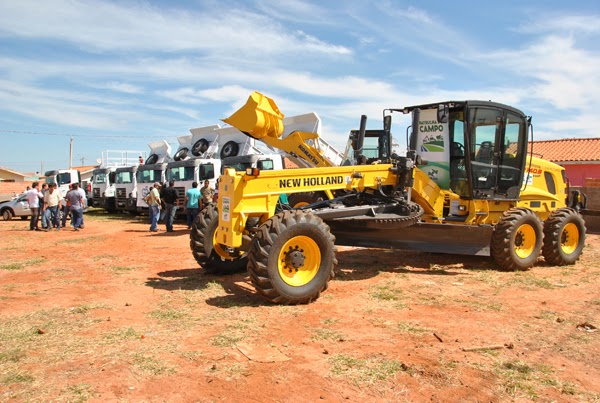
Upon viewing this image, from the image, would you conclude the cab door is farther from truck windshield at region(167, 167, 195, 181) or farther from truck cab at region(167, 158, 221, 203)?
truck windshield at region(167, 167, 195, 181)

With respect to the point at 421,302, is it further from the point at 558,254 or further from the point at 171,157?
the point at 171,157

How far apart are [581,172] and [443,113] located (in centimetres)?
→ 2389

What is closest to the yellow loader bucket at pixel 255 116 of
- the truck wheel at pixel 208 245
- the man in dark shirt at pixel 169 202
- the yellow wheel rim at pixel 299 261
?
the man in dark shirt at pixel 169 202

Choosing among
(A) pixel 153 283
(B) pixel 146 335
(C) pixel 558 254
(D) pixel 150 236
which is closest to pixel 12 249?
(D) pixel 150 236

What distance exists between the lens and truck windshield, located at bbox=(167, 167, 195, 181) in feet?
63.7

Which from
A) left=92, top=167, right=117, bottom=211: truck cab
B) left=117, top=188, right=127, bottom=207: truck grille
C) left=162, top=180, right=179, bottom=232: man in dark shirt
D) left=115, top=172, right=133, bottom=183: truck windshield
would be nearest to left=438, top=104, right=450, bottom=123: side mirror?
left=162, top=180, right=179, bottom=232: man in dark shirt

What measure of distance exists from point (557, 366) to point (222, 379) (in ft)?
9.65

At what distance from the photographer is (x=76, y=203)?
57.7 ft

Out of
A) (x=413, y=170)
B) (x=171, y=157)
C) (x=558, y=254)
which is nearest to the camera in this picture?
(x=413, y=170)

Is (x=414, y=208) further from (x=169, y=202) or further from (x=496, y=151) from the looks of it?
(x=169, y=202)

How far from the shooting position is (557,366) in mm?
4637

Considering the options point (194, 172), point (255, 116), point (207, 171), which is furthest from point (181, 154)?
point (255, 116)

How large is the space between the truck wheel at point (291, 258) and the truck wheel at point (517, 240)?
3.56 m

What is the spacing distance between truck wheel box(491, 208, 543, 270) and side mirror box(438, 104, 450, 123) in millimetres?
1957
